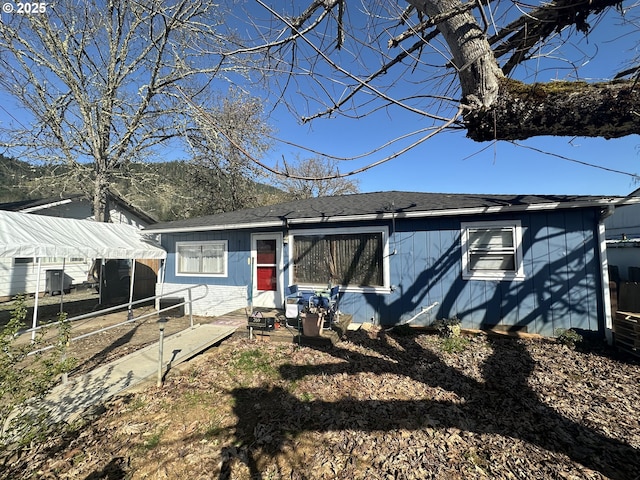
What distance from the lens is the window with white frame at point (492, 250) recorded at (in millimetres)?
6602

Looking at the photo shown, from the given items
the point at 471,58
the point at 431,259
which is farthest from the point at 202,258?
the point at 471,58

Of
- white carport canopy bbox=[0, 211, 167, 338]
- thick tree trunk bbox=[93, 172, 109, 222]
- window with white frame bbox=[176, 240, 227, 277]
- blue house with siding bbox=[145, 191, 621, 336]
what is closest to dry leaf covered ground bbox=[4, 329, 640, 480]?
blue house with siding bbox=[145, 191, 621, 336]

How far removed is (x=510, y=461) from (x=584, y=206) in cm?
562

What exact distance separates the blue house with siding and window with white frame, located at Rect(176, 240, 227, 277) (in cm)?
5

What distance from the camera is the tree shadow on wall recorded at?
2.97m

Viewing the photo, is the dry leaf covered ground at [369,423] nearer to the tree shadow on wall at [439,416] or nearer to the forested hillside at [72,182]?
the tree shadow on wall at [439,416]

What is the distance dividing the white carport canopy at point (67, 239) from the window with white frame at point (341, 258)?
5.38 m

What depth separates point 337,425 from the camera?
3461 mm

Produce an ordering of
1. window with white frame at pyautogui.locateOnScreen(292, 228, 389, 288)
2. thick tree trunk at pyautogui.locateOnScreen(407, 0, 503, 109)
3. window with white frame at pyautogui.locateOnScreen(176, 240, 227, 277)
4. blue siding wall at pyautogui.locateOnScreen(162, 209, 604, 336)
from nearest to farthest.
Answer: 1. thick tree trunk at pyautogui.locateOnScreen(407, 0, 503, 109)
2. blue siding wall at pyautogui.locateOnScreen(162, 209, 604, 336)
3. window with white frame at pyautogui.locateOnScreen(292, 228, 389, 288)
4. window with white frame at pyautogui.locateOnScreen(176, 240, 227, 277)

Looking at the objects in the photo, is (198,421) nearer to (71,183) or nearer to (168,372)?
(168,372)

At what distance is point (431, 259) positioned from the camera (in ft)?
23.6

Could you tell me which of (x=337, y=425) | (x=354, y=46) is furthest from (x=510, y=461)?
(x=354, y=46)

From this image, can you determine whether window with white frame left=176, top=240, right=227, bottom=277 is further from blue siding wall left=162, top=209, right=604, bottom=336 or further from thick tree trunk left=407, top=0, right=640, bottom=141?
thick tree trunk left=407, top=0, right=640, bottom=141

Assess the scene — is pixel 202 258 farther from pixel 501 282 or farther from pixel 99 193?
pixel 501 282
